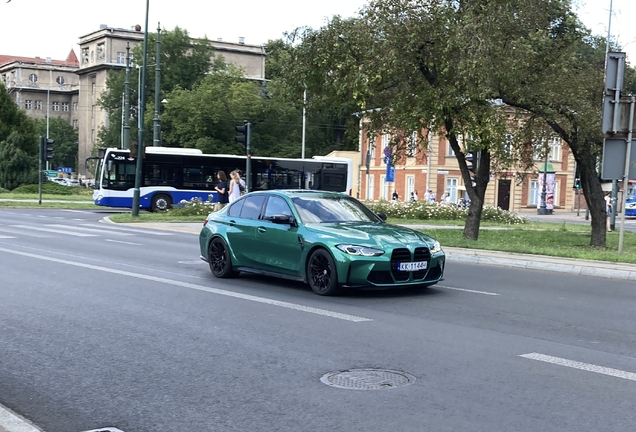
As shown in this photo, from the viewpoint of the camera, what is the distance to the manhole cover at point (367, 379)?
6004 mm

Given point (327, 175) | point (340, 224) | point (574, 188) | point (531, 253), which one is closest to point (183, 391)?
point (340, 224)

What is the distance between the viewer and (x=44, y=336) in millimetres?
7934

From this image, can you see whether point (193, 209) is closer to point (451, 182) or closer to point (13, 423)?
point (13, 423)

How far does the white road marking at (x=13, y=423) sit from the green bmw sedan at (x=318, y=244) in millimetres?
5765

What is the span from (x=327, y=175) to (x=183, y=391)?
1590 inches

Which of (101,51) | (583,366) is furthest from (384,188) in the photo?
(583,366)

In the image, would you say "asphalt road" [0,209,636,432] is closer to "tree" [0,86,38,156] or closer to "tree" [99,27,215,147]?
"tree" [0,86,38,156]

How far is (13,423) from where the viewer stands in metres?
4.94

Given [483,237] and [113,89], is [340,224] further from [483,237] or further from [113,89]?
[113,89]

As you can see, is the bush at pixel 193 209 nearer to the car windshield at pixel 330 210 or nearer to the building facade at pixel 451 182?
the building facade at pixel 451 182

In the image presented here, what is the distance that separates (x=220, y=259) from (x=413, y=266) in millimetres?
3586

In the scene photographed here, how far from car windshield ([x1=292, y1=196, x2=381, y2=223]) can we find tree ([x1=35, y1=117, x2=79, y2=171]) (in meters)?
110

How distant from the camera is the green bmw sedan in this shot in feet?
34.3

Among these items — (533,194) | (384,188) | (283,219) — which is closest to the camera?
(283,219)
